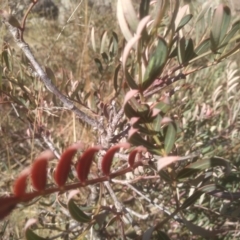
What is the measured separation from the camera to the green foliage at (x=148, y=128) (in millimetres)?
555

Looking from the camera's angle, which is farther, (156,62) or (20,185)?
(156,62)

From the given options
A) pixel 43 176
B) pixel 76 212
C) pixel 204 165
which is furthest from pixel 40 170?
pixel 204 165

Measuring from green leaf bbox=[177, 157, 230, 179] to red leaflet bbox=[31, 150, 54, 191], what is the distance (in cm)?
23

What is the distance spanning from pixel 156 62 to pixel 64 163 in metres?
0.17

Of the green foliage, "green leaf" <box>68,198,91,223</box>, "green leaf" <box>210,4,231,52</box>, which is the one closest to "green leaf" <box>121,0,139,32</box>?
the green foliage

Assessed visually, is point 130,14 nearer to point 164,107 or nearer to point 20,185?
point 164,107

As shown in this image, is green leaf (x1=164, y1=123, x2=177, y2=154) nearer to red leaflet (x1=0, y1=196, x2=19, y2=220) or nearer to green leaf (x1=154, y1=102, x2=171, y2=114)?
green leaf (x1=154, y1=102, x2=171, y2=114)

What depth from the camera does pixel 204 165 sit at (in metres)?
0.60

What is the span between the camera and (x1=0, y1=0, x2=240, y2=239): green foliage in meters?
0.56

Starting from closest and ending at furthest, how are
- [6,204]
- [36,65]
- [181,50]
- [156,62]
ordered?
1. [6,204]
2. [156,62]
3. [181,50]
4. [36,65]

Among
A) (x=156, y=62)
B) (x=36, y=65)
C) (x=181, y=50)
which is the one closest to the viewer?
(x=156, y=62)

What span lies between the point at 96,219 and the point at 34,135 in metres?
0.54

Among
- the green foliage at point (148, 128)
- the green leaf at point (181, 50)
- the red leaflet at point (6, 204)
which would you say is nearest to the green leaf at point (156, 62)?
the green foliage at point (148, 128)

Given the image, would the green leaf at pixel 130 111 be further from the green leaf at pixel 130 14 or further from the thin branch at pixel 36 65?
the thin branch at pixel 36 65
